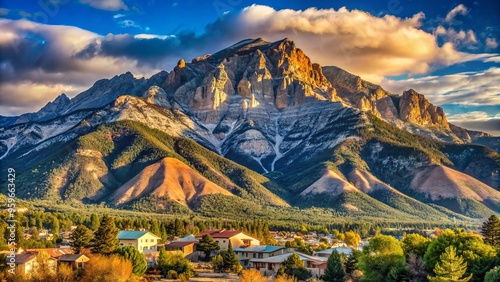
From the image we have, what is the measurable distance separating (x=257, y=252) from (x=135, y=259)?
24343mm

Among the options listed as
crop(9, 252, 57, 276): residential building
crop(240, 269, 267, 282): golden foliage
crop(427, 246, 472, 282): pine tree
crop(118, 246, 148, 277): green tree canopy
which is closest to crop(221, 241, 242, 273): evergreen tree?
crop(118, 246, 148, 277): green tree canopy

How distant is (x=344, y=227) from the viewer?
557 feet

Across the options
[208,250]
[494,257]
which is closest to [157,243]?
[208,250]

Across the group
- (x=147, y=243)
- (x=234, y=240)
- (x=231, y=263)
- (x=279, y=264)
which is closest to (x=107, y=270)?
(x=231, y=263)

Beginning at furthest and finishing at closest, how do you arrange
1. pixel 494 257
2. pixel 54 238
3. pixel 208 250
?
pixel 54 238 < pixel 208 250 < pixel 494 257

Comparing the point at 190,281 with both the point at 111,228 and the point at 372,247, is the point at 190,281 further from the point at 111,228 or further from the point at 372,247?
the point at 372,247

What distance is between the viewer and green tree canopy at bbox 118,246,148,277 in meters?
88.8

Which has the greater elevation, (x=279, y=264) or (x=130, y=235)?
(x=130, y=235)

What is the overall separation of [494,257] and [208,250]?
51967mm

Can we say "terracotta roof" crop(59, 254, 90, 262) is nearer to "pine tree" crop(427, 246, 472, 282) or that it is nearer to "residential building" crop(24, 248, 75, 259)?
"residential building" crop(24, 248, 75, 259)

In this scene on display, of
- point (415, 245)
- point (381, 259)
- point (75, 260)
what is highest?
point (415, 245)

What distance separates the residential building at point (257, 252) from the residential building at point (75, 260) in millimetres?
27874

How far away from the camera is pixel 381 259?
8019 centimetres

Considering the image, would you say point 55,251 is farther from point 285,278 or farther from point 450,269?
point 450,269
